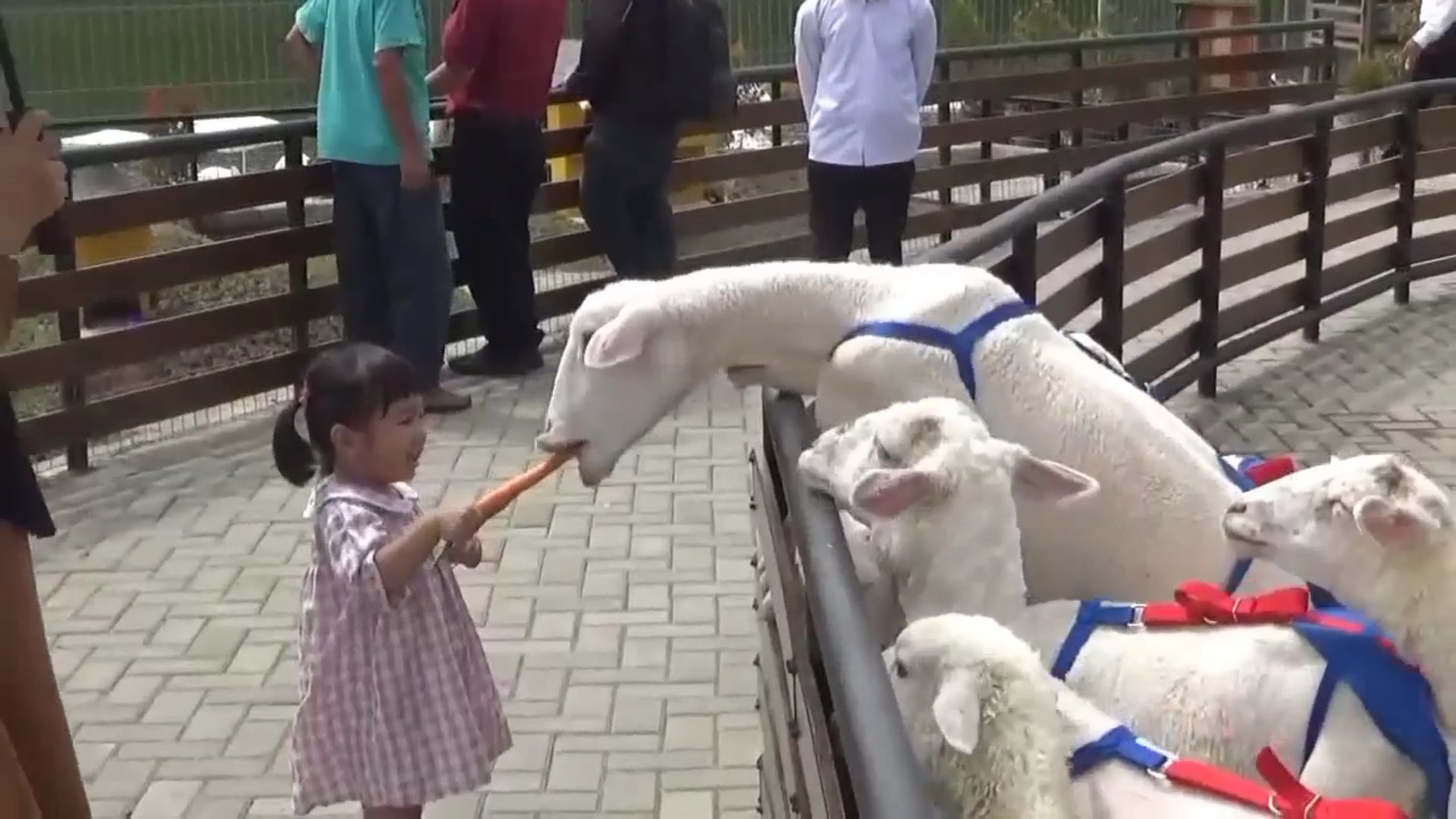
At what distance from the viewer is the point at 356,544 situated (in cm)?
326

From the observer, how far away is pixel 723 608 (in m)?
5.54

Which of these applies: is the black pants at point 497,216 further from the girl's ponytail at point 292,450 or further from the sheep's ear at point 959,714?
the sheep's ear at point 959,714

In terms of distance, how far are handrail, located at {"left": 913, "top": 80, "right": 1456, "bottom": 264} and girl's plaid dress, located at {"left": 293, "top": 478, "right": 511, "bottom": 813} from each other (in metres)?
1.17

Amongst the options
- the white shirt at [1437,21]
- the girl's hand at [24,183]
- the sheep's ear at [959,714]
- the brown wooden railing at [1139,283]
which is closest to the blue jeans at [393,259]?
the brown wooden railing at [1139,283]

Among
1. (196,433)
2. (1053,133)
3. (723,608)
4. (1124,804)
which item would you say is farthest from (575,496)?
(1053,133)

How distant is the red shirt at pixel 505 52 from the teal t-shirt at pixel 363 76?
40 centimetres

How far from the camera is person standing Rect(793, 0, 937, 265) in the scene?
7457 millimetres

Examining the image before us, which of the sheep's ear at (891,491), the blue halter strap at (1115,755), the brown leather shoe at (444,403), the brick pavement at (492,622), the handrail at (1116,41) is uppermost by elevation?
the handrail at (1116,41)

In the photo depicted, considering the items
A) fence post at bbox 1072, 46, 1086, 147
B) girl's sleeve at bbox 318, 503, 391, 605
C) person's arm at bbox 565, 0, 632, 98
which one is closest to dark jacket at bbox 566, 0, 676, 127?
person's arm at bbox 565, 0, 632, 98

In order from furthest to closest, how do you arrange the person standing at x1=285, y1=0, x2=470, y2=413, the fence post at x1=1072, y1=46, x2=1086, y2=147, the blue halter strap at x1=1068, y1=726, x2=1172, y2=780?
the fence post at x1=1072, y1=46, x2=1086, y2=147
the person standing at x1=285, y1=0, x2=470, y2=413
the blue halter strap at x1=1068, y1=726, x2=1172, y2=780

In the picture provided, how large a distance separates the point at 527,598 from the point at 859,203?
287 centimetres

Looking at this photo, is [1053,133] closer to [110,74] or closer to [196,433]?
[196,433]

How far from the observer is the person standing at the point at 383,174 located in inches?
271

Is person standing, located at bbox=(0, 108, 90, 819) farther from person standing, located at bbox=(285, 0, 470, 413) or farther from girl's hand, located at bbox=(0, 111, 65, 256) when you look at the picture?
person standing, located at bbox=(285, 0, 470, 413)
